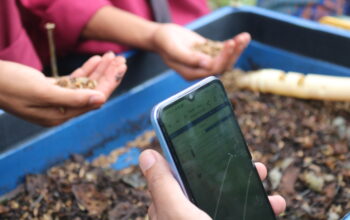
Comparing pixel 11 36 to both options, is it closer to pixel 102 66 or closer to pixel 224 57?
pixel 102 66

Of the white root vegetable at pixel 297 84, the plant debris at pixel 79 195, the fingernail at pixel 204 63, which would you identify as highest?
the fingernail at pixel 204 63

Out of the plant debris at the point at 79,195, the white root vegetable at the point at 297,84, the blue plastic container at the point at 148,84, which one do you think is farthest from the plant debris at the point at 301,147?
the plant debris at the point at 79,195

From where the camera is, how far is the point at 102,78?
52.4 inches

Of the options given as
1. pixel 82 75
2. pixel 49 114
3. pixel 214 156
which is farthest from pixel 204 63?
pixel 214 156

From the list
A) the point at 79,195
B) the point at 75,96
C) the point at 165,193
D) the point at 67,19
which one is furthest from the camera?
the point at 67,19

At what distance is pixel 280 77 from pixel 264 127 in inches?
8.0

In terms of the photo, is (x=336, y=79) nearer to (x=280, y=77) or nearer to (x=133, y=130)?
(x=280, y=77)

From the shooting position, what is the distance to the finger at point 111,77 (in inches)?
51.2

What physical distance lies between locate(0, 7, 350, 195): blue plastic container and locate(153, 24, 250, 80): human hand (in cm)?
11

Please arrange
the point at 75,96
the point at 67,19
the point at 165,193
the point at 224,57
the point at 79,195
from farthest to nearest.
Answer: the point at 67,19 < the point at 224,57 < the point at 79,195 < the point at 75,96 < the point at 165,193

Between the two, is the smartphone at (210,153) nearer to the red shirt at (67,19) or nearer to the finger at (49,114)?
the finger at (49,114)

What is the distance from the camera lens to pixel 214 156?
2.66 ft

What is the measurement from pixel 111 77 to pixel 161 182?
2.01 ft

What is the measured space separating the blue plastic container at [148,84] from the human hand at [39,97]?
0.06 m
